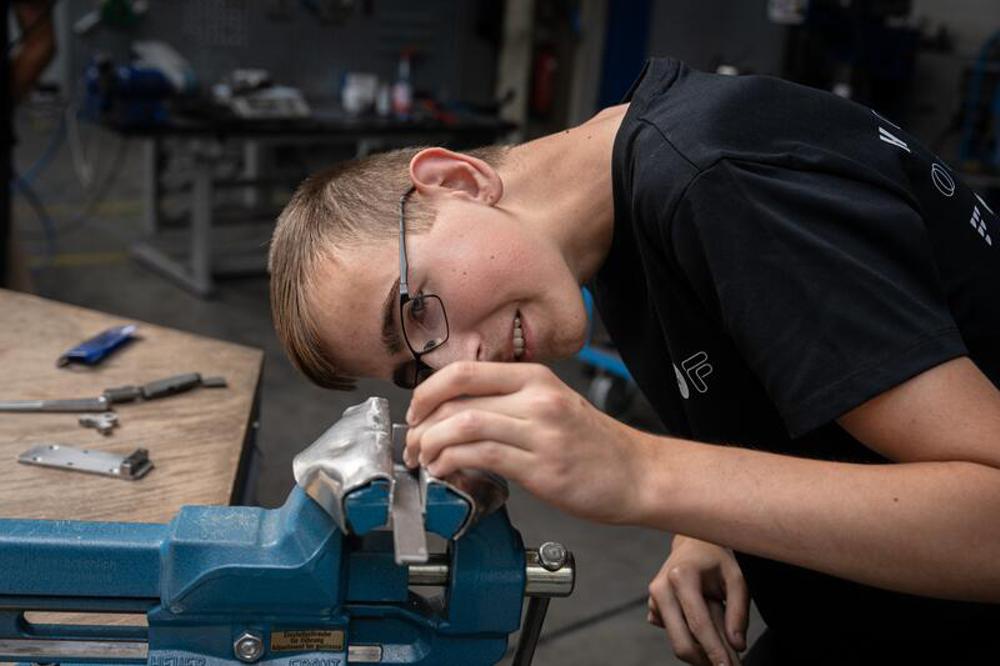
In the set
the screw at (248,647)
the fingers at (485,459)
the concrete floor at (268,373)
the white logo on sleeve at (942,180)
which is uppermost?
the white logo on sleeve at (942,180)

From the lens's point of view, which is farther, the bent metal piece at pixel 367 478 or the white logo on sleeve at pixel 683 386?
the white logo on sleeve at pixel 683 386

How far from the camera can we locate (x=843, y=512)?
65 centimetres

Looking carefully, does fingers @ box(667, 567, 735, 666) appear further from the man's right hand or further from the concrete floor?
the concrete floor

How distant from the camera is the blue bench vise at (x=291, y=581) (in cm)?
68

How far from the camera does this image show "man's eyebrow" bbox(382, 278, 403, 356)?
81 cm

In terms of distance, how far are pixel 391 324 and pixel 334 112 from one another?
3.73 metres

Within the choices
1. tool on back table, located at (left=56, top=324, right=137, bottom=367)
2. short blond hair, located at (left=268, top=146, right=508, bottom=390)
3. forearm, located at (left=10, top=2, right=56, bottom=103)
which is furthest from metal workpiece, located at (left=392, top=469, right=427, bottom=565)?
forearm, located at (left=10, top=2, right=56, bottom=103)

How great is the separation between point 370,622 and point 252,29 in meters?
4.46

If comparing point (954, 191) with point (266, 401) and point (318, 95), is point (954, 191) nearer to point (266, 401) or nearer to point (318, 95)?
point (266, 401)

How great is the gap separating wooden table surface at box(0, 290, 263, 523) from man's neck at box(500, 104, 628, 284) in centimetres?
41

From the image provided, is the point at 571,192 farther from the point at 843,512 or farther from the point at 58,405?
the point at 58,405

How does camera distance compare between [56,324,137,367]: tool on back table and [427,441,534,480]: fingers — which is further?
[56,324,137,367]: tool on back table

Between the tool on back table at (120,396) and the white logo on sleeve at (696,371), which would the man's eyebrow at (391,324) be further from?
the tool on back table at (120,396)

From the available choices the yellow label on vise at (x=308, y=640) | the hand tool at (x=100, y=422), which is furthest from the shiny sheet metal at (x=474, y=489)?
the hand tool at (x=100, y=422)
